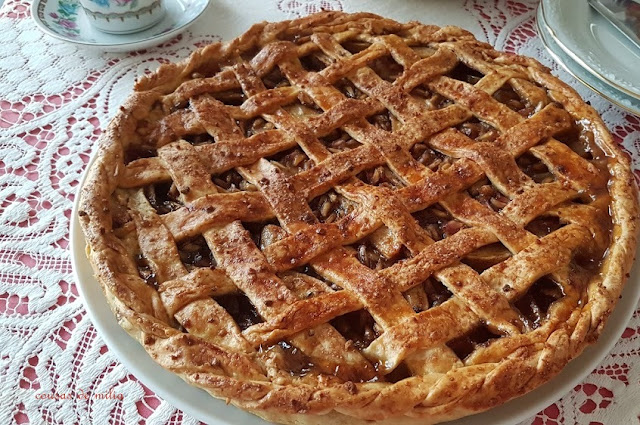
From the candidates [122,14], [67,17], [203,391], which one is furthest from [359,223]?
[67,17]

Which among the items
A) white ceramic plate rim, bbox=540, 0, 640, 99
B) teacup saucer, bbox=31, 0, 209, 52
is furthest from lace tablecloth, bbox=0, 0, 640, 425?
white ceramic plate rim, bbox=540, 0, 640, 99

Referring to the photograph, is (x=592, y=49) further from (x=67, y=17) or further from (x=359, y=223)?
(x=67, y=17)

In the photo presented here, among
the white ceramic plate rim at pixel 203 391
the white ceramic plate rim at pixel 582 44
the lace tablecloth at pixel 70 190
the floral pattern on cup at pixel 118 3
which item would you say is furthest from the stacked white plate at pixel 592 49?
the floral pattern on cup at pixel 118 3

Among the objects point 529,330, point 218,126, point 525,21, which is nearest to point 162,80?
point 218,126

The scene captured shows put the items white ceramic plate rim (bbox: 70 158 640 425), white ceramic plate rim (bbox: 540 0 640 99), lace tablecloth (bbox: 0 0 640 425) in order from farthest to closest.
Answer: white ceramic plate rim (bbox: 540 0 640 99) → lace tablecloth (bbox: 0 0 640 425) → white ceramic plate rim (bbox: 70 158 640 425)

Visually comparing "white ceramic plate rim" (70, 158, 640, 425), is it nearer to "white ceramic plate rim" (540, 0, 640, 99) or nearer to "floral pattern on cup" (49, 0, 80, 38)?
"white ceramic plate rim" (540, 0, 640, 99)

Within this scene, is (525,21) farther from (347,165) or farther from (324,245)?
(324,245)
